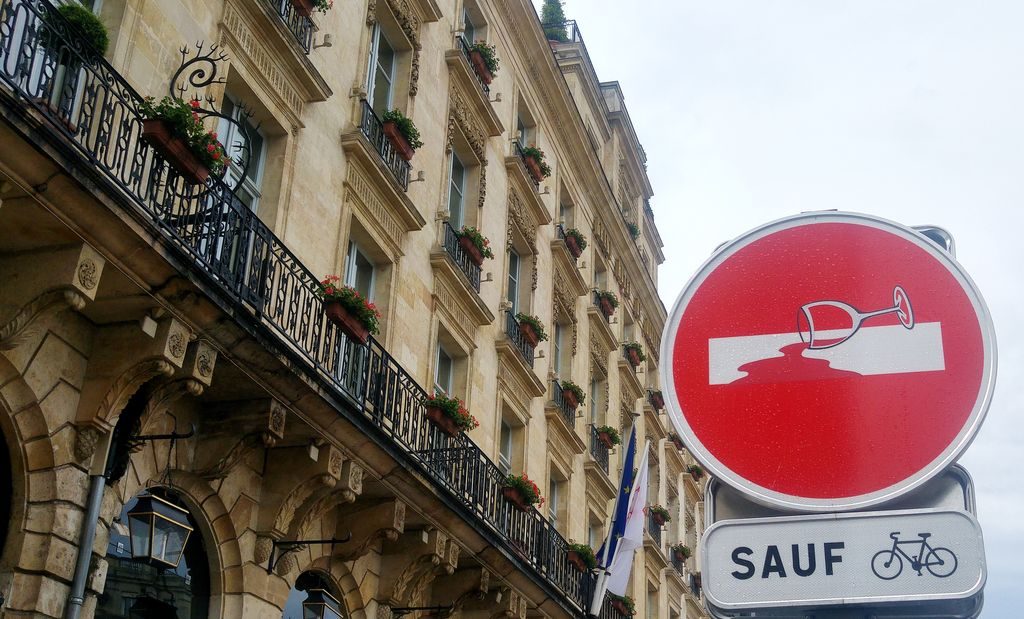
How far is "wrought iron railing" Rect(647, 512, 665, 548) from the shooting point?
107ft

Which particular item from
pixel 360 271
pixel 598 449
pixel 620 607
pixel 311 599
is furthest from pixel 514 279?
pixel 311 599

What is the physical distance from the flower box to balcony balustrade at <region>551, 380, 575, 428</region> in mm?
3519

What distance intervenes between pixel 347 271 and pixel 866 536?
14.0 meters

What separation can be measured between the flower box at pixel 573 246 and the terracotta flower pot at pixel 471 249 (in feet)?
21.5

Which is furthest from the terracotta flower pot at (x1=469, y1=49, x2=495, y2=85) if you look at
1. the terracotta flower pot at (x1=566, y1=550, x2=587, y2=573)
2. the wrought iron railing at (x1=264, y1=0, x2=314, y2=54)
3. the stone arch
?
the stone arch

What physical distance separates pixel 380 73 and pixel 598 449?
12425 mm

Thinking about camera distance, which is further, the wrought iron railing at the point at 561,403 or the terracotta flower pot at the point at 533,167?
the wrought iron railing at the point at 561,403

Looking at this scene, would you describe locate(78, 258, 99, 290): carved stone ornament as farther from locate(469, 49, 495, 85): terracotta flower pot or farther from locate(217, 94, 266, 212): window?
locate(469, 49, 495, 85): terracotta flower pot

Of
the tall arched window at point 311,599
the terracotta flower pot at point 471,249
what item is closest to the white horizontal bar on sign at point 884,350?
the tall arched window at point 311,599

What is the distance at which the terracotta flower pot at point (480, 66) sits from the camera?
21.5 metres

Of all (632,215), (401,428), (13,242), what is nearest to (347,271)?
(401,428)

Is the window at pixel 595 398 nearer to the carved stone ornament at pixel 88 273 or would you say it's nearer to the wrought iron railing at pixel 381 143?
the wrought iron railing at pixel 381 143

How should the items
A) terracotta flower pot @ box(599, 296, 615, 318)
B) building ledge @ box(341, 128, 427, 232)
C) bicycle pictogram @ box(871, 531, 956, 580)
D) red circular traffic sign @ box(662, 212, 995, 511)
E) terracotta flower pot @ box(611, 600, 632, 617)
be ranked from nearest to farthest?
bicycle pictogram @ box(871, 531, 956, 580)
red circular traffic sign @ box(662, 212, 995, 511)
building ledge @ box(341, 128, 427, 232)
terracotta flower pot @ box(611, 600, 632, 617)
terracotta flower pot @ box(599, 296, 615, 318)

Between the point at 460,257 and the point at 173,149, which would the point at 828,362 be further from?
the point at 460,257
